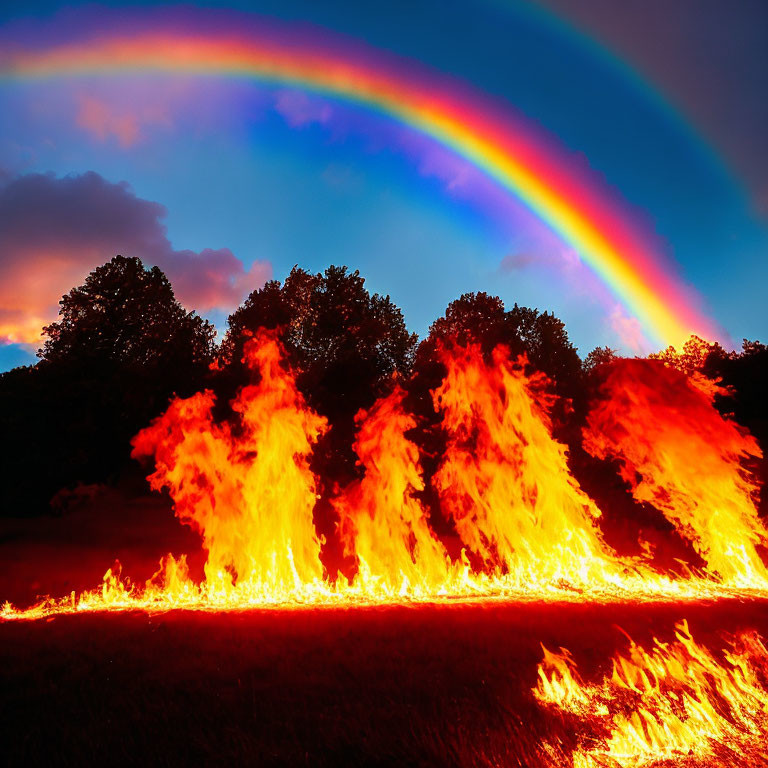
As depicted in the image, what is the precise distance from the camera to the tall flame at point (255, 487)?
1872 centimetres

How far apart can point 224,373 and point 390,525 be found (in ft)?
48.5

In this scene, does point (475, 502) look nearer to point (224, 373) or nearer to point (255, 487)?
point (255, 487)

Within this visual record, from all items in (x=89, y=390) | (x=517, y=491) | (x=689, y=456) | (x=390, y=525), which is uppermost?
(x=89, y=390)

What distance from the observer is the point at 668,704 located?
7.70 metres

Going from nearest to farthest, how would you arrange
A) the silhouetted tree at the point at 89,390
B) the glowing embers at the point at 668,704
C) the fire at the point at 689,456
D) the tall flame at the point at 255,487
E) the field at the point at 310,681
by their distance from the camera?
1. the field at the point at 310,681
2. the glowing embers at the point at 668,704
3. the tall flame at the point at 255,487
4. the fire at the point at 689,456
5. the silhouetted tree at the point at 89,390

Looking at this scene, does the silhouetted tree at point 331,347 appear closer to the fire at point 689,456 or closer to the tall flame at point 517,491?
the tall flame at point 517,491

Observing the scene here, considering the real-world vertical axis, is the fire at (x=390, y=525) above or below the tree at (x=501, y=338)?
below

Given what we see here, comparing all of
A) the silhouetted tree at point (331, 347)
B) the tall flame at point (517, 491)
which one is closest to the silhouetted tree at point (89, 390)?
the silhouetted tree at point (331, 347)

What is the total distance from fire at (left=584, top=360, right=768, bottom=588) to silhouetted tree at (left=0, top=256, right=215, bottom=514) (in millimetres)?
21480

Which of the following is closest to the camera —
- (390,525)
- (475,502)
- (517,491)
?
(517,491)

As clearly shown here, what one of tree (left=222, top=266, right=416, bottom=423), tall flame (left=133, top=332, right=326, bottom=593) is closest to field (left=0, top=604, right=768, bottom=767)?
tall flame (left=133, top=332, right=326, bottom=593)

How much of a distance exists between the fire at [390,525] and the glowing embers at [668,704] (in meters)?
7.88

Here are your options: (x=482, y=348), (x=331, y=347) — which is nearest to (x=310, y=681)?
(x=482, y=348)

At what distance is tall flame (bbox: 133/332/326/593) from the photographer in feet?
61.4
